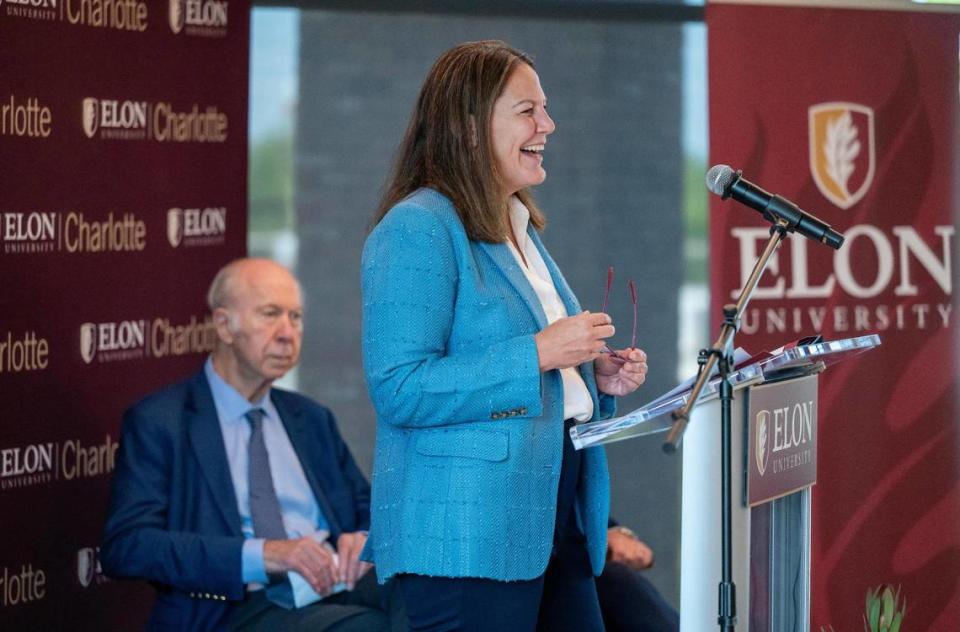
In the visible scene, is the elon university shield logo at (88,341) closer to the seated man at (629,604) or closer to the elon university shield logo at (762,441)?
the seated man at (629,604)

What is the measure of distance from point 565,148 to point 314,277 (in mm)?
1129

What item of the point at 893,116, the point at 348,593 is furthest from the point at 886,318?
the point at 348,593

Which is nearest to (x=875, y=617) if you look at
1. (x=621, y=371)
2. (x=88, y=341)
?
(x=621, y=371)

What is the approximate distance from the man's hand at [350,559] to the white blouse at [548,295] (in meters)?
1.08

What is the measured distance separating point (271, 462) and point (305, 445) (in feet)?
0.38

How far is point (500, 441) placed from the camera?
2.02 m

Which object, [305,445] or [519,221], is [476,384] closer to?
[519,221]

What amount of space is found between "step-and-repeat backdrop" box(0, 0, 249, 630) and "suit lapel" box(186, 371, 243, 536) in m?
0.29

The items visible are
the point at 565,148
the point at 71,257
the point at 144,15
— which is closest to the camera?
the point at 71,257

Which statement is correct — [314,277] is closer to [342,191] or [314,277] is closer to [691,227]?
[342,191]

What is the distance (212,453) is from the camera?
3.11m

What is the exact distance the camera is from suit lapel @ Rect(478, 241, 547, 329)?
210 centimetres

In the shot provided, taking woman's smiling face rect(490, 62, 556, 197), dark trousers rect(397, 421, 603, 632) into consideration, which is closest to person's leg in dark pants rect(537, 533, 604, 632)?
dark trousers rect(397, 421, 603, 632)

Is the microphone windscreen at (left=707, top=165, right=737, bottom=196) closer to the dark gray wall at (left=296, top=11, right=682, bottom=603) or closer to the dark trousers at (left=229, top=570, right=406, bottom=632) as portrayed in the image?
the dark trousers at (left=229, top=570, right=406, bottom=632)
